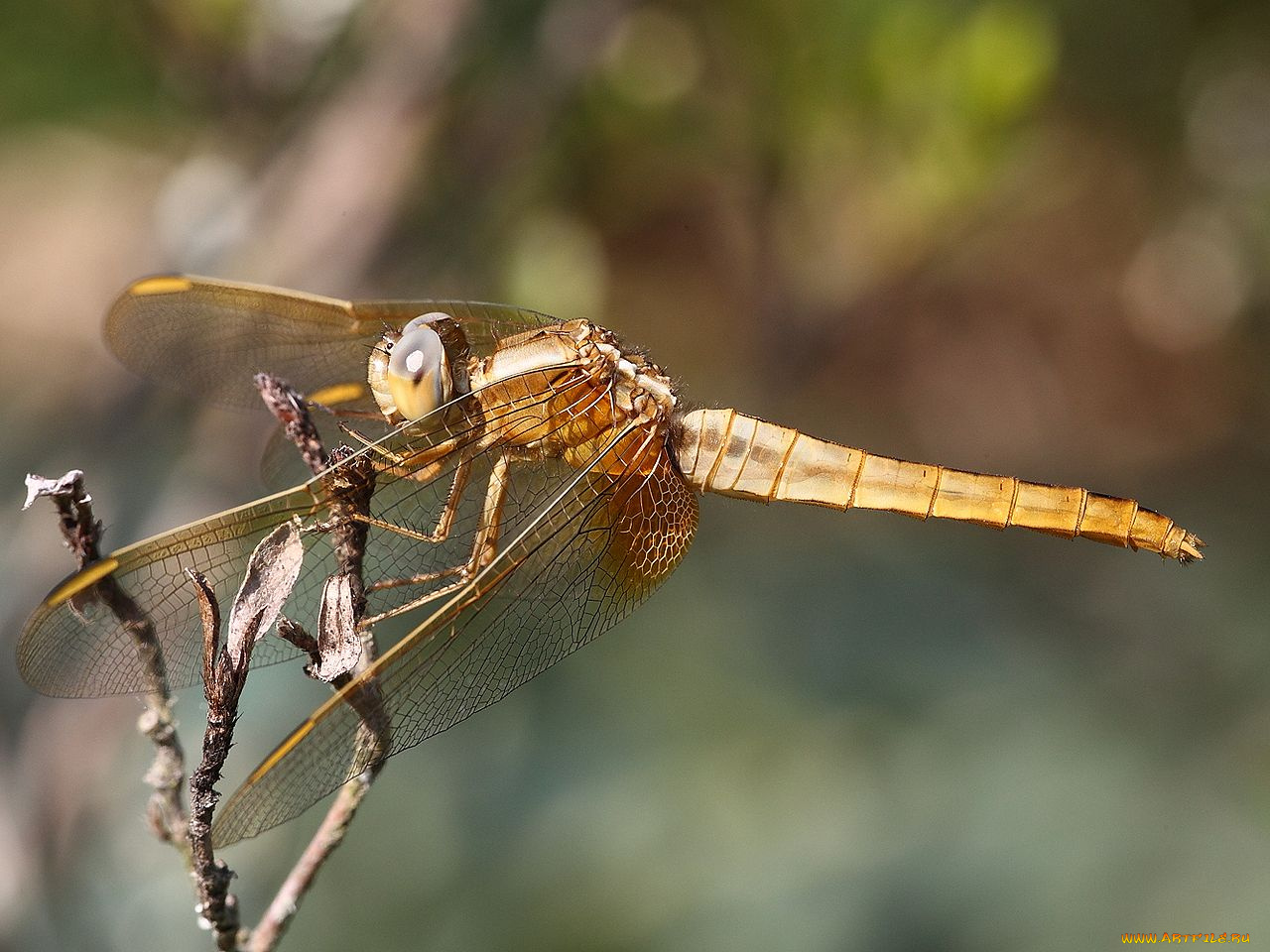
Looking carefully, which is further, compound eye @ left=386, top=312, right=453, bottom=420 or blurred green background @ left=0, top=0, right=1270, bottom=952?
blurred green background @ left=0, top=0, right=1270, bottom=952

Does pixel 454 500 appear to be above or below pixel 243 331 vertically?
below

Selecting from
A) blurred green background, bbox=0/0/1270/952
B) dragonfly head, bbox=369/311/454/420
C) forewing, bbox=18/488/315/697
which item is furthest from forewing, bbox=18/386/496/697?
blurred green background, bbox=0/0/1270/952

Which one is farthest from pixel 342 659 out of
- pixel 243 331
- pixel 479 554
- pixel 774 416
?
pixel 774 416

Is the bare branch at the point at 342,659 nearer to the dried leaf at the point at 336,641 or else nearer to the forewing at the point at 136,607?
the dried leaf at the point at 336,641

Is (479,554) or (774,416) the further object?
(774,416)

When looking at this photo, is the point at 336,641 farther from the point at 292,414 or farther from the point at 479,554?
the point at 479,554

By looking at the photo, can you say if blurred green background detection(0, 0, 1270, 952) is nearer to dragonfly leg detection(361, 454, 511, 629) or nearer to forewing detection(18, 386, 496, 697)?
dragonfly leg detection(361, 454, 511, 629)

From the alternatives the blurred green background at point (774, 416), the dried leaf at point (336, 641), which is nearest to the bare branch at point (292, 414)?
the dried leaf at point (336, 641)
